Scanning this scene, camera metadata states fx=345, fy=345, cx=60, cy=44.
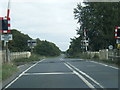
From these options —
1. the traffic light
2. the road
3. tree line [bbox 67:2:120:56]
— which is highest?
tree line [bbox 67:2:120:56]

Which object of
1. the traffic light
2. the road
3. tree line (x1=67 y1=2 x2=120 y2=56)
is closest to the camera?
the road

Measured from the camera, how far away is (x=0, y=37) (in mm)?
29625

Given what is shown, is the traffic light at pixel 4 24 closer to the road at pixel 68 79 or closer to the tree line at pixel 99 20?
the road at pixel 68 79

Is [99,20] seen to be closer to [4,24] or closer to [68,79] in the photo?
[4,24]

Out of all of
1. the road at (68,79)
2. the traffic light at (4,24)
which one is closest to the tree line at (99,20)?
the traffic light at (4,24)

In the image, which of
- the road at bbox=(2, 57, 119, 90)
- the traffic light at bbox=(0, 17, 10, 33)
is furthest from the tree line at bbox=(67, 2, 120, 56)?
the road at bbox=(2, 57, 119, 90)

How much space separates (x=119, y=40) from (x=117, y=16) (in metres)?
9.35

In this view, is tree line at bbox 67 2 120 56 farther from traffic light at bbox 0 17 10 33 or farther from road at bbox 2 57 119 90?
road at bbox 2 57 119 90

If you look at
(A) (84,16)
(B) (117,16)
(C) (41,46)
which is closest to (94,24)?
(A) (84,16)

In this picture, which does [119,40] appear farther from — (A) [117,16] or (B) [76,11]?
(B) [76,11]

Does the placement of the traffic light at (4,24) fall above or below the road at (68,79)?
above

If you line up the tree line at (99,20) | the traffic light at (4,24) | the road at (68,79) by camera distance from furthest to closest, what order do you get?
the tree line at (99,20)
the traffic light at (4,24)
the road at (68,79)

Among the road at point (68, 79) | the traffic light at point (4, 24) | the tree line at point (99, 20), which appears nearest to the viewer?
the road at point (68, 79)

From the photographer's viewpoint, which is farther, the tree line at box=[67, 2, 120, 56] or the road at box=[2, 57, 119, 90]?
the tree line at box=[67, 2, 120, 56]
